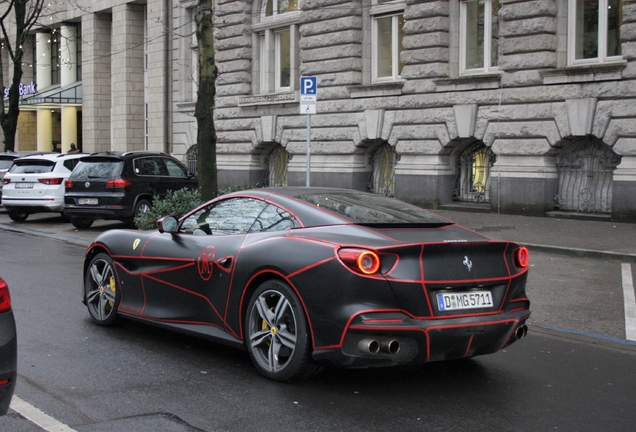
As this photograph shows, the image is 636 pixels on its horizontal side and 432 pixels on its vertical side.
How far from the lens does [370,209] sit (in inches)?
258

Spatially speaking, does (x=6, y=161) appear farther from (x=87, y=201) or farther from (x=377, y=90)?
(x=377, y=90)

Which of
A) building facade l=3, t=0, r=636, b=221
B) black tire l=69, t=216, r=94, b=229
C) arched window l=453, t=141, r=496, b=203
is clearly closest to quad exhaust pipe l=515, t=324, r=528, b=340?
building facade l=3, t=0, r=636, b=221

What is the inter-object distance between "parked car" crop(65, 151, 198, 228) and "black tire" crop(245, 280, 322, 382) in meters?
12.3

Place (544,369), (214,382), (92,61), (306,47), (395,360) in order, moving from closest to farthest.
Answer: (395,360), (214,382), (544,369), (306,47), (92,61)

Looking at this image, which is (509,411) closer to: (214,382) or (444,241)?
(444,241)

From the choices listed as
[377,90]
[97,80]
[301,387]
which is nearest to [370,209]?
[301,387]

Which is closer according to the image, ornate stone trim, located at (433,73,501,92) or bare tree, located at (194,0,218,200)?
bare tree, located at (194,0,218,200)

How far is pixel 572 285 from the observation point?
35.9ft

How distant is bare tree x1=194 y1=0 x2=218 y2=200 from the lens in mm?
15922

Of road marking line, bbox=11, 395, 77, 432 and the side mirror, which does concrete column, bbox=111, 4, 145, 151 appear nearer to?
the side mirror

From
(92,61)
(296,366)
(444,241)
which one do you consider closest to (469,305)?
(444,241)

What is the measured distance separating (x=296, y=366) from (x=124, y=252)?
2513 mm

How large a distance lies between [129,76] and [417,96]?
17.2 metres

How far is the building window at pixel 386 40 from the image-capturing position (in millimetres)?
23234
